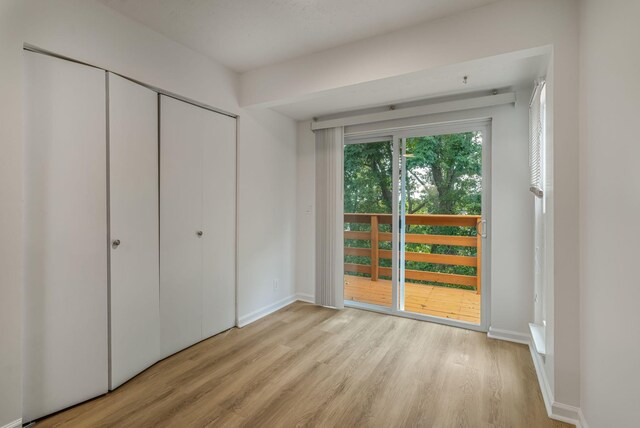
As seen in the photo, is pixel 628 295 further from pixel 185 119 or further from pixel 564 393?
pixel 185 119

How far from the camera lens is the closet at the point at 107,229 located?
5.64 ft

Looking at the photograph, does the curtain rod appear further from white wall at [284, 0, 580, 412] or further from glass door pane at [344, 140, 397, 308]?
white wall at [284, 0, 580, 412]

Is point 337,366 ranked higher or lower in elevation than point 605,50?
lower

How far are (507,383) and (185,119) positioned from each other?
3.26 m

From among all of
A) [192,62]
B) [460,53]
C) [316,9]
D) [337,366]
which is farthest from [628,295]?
[192,62]

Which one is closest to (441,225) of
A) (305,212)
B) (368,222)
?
(368,222)

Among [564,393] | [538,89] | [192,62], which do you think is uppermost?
[192,62]

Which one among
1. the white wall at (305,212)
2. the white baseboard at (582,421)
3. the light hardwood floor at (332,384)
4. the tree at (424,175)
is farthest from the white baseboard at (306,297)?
the white baseboard at (582,421)

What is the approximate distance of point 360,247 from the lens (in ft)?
12.4

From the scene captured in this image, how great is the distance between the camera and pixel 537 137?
2.36 m

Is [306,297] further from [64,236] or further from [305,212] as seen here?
[64,236]

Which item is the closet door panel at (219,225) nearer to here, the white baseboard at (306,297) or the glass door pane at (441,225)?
the white baseboard at (306,297)

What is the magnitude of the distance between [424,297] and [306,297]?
1.49 m

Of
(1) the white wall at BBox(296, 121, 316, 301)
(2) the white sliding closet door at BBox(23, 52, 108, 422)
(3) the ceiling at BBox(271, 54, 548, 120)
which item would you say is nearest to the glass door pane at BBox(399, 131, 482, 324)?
(3) the ceiling at BBox(271, 54, 548, 120)
